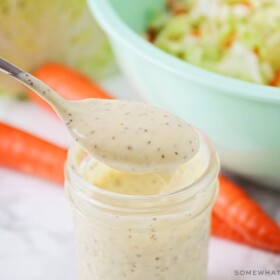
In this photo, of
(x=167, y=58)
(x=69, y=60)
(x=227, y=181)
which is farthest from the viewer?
(x=69, y=60)

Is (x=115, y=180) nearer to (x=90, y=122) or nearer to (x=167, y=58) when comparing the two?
(x=90, y=122)

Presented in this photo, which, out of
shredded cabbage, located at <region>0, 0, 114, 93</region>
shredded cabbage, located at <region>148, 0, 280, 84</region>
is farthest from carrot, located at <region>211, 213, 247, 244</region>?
shredded cabbage, located at <region>0, 0, 114, 93</region>

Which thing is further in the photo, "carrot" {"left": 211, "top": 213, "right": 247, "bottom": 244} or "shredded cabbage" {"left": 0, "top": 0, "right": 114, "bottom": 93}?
Answer: "shredded cabbage" {"left": 0, "top": 0, "right": 114, "bottom": 93}

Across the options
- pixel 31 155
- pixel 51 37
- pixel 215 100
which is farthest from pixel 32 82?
pixel 51 37

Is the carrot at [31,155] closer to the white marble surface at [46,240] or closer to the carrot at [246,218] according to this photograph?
the white marble surface at [46,240]

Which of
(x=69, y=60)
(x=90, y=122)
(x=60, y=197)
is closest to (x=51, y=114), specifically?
(x=69, y=60)

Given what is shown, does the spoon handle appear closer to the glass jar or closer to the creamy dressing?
the creamy dressing

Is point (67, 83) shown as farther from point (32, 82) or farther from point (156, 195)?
point (156, 195)
